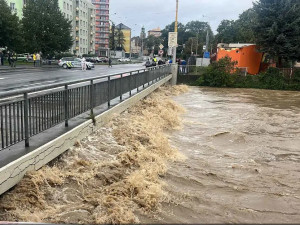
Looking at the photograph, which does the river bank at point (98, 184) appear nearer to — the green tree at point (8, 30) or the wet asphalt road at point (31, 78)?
the wet asphalt road at point (31, 78)

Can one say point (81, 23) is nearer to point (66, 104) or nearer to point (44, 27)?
point (44, 27)

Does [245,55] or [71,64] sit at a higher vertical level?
[245,55]

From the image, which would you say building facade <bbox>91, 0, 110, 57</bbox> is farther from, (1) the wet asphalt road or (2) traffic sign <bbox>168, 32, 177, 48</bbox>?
(1) the wet asphalt road

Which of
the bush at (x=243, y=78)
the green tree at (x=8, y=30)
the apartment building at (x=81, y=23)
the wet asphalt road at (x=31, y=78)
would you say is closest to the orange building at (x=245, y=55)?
the bush at (x=243, y=78)

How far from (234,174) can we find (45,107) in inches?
162

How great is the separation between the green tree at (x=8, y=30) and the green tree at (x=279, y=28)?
2706 cm

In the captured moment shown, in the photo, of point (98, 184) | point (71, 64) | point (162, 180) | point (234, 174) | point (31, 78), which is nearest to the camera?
point (98, 184)

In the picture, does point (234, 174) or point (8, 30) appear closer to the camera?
point (234, 174)

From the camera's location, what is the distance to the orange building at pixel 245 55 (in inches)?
1303

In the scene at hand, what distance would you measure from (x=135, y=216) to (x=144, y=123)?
5.88 m

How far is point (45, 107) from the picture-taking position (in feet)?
19.9

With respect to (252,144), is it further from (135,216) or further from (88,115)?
(135,216)

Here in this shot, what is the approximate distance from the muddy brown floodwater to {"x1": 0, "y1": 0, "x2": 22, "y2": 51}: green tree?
104ft

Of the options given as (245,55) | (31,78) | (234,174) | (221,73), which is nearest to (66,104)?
(234,174)
